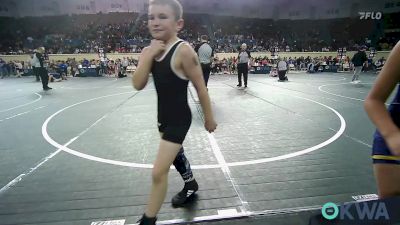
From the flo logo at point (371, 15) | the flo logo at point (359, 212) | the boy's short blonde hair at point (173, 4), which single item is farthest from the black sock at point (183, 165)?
the flo logo at point (371, 15)

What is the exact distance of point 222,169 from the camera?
3920 mm

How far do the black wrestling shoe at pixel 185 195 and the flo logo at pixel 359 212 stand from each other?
69.1 inches

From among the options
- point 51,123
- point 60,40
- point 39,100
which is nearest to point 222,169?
point 51,123

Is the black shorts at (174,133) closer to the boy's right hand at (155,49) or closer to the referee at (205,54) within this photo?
the boy's right hand at (155,49)

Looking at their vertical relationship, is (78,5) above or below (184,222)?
above

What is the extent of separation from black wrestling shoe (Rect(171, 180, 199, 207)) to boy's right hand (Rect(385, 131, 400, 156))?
2173mm

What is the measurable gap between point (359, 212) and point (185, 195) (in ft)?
6.42

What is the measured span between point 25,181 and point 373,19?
39.6m

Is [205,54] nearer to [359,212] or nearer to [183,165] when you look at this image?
[183,165]

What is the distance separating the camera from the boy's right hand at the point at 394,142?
131 cm

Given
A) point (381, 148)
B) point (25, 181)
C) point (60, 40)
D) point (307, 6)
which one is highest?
point (307, 6)

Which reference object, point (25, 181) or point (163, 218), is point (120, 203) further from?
point (25, 181)

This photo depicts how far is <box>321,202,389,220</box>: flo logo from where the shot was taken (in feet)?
4.59

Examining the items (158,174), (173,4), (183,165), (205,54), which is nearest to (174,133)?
(158,174)
